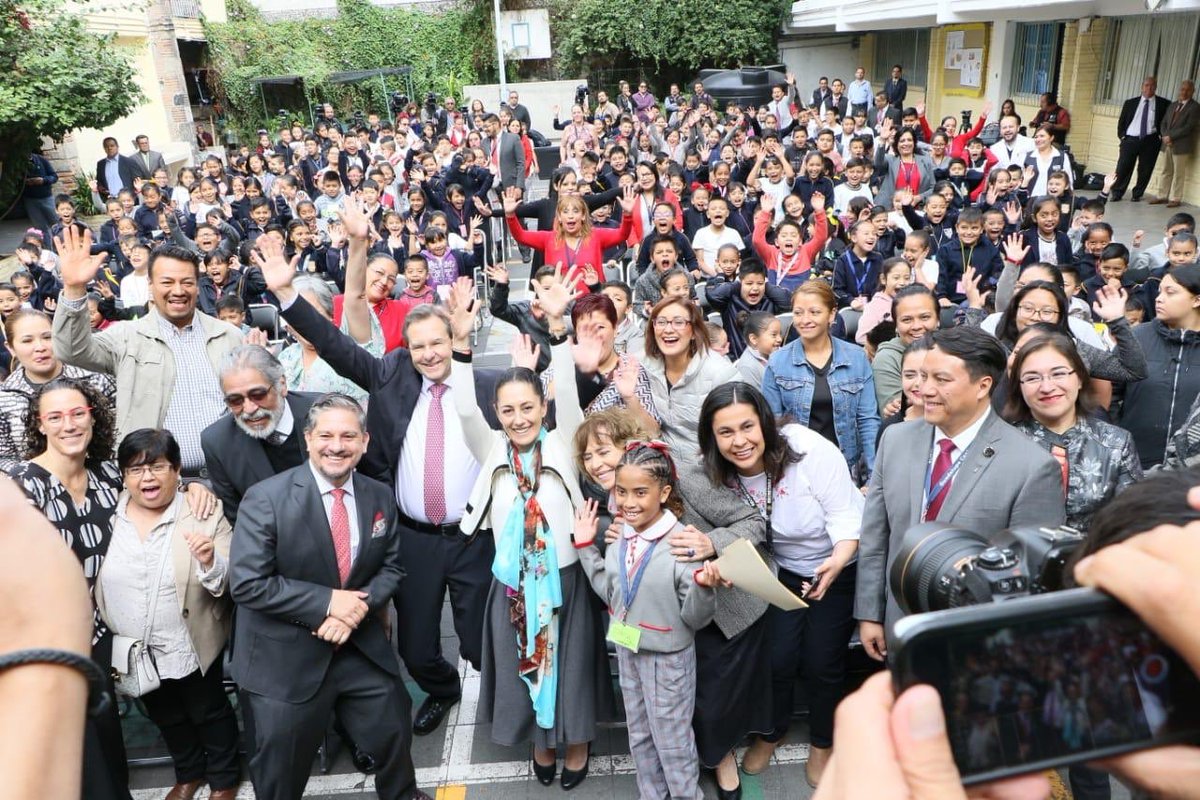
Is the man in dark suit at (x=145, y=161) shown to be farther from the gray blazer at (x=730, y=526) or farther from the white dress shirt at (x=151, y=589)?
the gray blazer at (x=730, y=526)

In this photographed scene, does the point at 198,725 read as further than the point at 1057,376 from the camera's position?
Yes

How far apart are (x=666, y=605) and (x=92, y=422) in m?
2.45

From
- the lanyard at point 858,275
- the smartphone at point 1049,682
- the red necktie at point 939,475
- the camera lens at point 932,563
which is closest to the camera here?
the smartphone at point 1049,682

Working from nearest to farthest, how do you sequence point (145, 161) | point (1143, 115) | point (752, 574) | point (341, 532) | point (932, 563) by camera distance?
point (932, 563) < point (752, 574) < point (341, 532) < point (1143, 115) < point (145, 161)

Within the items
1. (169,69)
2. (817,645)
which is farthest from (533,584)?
(169,69)

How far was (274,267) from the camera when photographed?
3.93 m

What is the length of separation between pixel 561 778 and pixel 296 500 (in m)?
1.63

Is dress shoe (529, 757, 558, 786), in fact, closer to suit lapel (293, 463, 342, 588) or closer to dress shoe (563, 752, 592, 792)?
dress shoe (563, 752, 592, 792)

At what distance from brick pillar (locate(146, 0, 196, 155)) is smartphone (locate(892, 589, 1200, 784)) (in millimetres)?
24584

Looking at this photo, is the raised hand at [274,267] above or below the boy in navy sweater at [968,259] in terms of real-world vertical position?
above

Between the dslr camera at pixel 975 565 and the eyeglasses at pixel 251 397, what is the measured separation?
2.81 meters

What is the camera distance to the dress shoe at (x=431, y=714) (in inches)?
154

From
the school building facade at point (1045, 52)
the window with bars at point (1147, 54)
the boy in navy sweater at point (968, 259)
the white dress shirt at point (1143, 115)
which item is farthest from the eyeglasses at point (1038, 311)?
the window with bars at point (1147, 54)

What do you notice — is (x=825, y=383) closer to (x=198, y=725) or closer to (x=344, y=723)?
(x=344, y=723)
